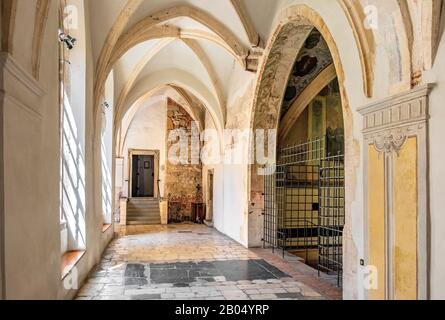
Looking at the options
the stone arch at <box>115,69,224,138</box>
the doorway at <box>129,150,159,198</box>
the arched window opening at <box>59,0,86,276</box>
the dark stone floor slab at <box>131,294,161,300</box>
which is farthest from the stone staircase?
the dark stone floor slab at <box>131,294,161,300</box>

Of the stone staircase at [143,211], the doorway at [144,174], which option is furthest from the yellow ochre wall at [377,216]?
the doorway at [144,174]

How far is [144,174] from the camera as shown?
16.8 m

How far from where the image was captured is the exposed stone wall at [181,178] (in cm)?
1570

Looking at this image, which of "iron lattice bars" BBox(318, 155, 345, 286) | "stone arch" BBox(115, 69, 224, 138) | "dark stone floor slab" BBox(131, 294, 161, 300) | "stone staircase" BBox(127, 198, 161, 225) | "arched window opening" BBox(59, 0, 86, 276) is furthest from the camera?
"stone staircase" BBox(127, 198, 161, 225)

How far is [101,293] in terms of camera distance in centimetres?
505

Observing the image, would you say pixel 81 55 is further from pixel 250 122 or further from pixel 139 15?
pixel 250 122

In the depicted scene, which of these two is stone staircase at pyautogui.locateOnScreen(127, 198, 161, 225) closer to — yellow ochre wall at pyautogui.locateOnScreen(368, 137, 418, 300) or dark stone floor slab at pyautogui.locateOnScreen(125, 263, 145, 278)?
dark stone floor slab at pyautogui.locateOnScreen(125, 263, 145, 278)

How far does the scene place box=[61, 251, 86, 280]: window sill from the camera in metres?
4.44

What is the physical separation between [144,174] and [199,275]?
1115 cm

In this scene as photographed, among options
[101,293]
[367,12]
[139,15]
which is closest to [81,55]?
[139,15]

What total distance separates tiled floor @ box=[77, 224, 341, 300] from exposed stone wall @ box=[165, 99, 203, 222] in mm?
6212

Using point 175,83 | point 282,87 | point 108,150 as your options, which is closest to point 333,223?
point 282,87

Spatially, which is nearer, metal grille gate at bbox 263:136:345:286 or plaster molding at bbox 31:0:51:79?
plaster molding at bbox 31:0:51:79

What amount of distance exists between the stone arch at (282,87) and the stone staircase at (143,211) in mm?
6729
